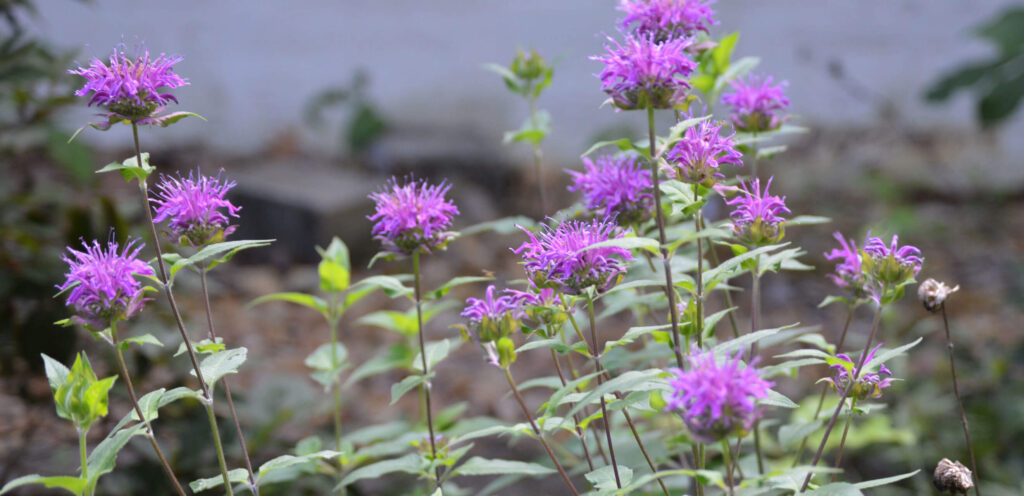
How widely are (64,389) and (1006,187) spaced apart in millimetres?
4081

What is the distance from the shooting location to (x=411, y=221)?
39.0 inches

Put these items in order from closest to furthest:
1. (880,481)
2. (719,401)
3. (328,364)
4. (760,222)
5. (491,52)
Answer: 1. (719,401)
2. (880,481)
3. (760,222)
4. (328,364)
5. (491,52)

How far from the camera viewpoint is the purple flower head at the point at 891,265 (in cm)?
87

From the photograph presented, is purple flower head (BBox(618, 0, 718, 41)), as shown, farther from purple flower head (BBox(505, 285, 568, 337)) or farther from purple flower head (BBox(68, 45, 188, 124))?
purple flower head (BBox(68, 45, 188, 124))

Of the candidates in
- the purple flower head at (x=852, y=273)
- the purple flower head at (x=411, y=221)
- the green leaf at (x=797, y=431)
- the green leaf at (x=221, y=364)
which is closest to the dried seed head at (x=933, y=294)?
the purple flower head at (x=852, y=273)

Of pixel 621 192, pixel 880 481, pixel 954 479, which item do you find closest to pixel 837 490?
pixel 880 481

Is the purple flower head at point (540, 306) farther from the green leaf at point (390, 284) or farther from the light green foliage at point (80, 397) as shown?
the light green foliage at point (80, 397)

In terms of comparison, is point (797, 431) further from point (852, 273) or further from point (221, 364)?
point (221, 364)

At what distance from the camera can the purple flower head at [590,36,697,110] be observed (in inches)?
33.0

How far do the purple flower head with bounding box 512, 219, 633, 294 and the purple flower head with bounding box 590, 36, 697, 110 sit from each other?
145 mm

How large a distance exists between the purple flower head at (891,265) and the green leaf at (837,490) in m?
0.21

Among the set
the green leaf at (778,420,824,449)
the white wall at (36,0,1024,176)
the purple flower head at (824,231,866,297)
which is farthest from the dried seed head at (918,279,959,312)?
the white wall at (36,0,1024,176)

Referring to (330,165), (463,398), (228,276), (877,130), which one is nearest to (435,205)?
(463,398)

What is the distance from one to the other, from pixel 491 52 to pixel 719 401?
3.53 metres
